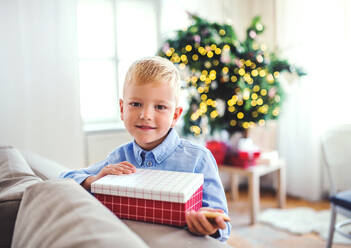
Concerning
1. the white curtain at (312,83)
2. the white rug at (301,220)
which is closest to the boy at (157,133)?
the white rug at (301,220)

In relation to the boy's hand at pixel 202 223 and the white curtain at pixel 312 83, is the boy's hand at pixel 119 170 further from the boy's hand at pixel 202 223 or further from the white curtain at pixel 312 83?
the white curtain at pixel 312 83

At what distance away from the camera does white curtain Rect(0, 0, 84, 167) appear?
2.74 metres

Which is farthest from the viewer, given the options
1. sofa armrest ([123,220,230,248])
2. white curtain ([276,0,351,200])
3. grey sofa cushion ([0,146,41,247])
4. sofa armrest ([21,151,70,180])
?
white curtain ([276,0,351,200])

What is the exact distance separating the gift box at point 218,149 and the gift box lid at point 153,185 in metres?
2.17

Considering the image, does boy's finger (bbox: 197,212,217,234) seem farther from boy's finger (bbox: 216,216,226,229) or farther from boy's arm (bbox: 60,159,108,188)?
boy's arm (bbox: 60,159,108,188)

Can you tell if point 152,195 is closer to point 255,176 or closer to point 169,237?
point 169,237

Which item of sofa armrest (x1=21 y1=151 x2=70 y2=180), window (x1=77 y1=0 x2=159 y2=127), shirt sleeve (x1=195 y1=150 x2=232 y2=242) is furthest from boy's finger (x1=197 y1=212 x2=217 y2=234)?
window (x1=77 y1=0 x2=159 y2=127)

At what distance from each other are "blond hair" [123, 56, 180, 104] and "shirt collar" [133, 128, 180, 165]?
13 cm

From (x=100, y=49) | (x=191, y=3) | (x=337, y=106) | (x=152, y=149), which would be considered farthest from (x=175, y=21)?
(x=152, y=149)

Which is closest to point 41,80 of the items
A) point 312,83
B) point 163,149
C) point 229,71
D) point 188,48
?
point 188,48

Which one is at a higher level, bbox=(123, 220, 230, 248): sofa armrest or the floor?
bbox=(123, 220, 230, 248): sofa armrest

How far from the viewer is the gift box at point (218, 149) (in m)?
3.01

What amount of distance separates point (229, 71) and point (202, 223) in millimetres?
2209

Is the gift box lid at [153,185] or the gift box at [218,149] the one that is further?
the gift box at [218,149]
